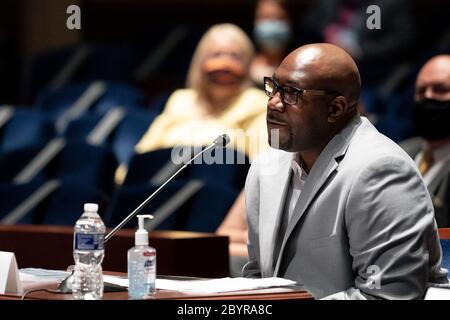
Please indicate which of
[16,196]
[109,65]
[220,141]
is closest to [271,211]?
[220,141]

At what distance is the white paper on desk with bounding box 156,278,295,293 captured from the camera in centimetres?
221

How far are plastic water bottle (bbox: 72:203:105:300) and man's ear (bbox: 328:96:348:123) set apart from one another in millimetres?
589

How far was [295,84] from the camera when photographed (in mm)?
2375

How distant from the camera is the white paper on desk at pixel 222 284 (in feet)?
7.24

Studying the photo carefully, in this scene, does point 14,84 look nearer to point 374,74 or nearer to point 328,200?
point 374,74

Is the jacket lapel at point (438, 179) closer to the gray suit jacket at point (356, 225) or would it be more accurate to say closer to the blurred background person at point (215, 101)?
the blurred background person at point (215, 101)

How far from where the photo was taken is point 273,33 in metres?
5.88

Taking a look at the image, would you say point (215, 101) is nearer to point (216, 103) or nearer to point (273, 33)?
point (216, 103)

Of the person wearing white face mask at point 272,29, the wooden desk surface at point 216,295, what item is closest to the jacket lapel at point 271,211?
the wooden desk surface at point 216,295

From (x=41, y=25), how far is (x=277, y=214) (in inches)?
221

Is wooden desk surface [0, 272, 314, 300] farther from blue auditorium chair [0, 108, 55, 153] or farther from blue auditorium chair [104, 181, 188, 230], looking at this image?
blue auditorium chair [0, 108, 55, 153]

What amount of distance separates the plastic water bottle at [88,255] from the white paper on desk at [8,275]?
5.4 inches

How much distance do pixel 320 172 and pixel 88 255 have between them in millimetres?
563
